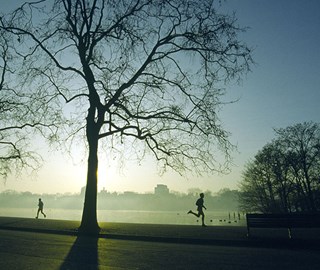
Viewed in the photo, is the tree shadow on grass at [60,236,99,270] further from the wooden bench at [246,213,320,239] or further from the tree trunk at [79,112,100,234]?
the tree trunk at [79,112,100,234]

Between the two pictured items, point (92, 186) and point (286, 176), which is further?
point (286, 176)

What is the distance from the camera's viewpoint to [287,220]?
452 inches

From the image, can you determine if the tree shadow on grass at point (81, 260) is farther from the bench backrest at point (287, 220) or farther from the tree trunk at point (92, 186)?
the tree trunk at point (92, 186)

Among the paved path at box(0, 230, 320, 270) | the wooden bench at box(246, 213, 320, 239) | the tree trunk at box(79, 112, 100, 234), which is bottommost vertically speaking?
the paved path at box(0, 230, 320, 270)

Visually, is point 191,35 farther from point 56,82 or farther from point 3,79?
point 3,79

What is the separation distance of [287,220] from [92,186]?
1019cm

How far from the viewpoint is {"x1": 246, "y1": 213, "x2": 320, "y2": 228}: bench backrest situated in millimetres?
11211

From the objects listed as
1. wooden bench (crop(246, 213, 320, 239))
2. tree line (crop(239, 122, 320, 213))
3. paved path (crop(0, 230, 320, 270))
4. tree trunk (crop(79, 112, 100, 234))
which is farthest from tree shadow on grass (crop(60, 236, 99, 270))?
tree line (crop(239, 122, 320, 213))

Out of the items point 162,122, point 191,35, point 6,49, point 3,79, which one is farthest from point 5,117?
point 191,35

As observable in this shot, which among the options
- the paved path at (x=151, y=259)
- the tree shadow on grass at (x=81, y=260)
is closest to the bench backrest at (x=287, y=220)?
the paved path at (x=151, y=259)

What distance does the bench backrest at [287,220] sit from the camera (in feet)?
36.8

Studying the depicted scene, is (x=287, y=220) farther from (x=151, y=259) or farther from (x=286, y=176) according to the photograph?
(x=286, y=176)

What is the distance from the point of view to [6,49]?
77.4 ft

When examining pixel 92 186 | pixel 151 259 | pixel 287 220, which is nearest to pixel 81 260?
pixel 151 259
